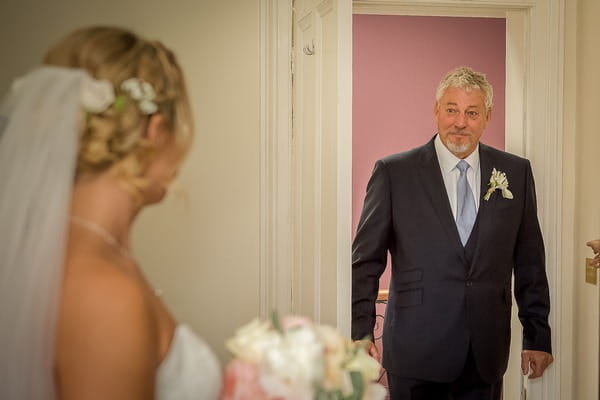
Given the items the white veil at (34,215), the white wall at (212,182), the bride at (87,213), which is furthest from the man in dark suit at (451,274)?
the white veil at (34,215)

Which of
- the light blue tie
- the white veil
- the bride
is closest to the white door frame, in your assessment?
the light blue tie

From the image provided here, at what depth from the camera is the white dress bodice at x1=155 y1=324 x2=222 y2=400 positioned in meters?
1.27

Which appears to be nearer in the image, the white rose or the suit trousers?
the white rose

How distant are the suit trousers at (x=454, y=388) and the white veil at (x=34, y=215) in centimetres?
177

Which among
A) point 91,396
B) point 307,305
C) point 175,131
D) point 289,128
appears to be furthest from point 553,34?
point 91,396

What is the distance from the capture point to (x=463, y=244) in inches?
104

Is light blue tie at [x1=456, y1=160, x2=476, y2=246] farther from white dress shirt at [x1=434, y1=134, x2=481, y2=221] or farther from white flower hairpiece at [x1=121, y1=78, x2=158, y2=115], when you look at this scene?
white flower hairpiece at [x1=121, y1=78, x2=158, y2=115]

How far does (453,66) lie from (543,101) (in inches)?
57.3

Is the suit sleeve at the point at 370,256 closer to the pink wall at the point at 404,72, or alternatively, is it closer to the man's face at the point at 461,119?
the man's face at the point at 461,119

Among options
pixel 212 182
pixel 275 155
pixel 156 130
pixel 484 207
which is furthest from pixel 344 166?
pixel 156 130

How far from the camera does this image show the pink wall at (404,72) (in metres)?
3.89

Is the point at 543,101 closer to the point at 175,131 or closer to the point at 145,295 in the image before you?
the point at 175,131

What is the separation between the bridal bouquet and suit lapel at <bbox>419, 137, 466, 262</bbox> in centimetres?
143

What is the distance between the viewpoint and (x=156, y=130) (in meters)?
1.31
